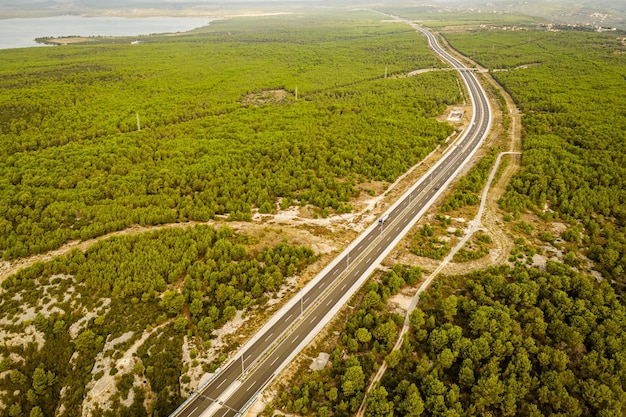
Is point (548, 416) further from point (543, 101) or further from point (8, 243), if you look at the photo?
point (543, 101)

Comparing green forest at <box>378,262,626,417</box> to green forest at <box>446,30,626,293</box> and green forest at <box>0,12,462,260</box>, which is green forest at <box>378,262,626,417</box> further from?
green forest at <box>0,12,462,260</box>

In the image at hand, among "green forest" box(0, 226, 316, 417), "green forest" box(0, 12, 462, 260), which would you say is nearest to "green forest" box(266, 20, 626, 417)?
"green forest" box(0, 226, 316, 417)

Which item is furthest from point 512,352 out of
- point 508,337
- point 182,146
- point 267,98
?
point 267,98

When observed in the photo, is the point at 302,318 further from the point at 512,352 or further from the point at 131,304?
the point at 512,352

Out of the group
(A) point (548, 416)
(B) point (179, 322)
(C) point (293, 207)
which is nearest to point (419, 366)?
(A) point (548, 416)

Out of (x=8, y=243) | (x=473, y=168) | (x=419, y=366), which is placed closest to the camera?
(x=419, y=366)

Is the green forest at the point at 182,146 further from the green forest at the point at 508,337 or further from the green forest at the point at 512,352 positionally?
the green forest at the point at 512,352
